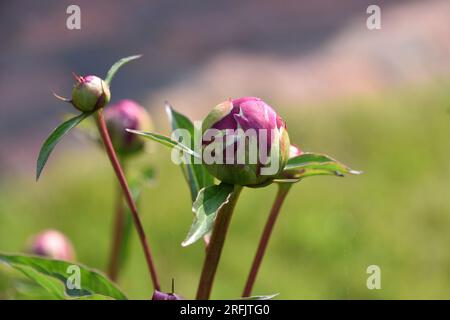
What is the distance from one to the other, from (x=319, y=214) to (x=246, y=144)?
170 centimetres

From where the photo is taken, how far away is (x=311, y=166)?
53 centimetres

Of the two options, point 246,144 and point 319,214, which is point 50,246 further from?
point 319,214

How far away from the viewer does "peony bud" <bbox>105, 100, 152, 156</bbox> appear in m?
0.85

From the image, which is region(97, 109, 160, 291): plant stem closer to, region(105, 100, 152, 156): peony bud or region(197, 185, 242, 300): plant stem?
region(197, 185, 242, 300): plant stem

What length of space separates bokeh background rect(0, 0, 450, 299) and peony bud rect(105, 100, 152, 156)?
350mm

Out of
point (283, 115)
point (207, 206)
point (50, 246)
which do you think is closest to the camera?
point (207, 206)

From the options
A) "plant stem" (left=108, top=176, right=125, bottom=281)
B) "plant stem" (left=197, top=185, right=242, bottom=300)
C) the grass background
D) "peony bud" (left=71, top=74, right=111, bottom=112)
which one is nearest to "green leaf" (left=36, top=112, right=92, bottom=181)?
"peony bud" (left=71, top=74, right=111, bottom=112)

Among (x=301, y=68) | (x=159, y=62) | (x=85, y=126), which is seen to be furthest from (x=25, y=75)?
(x=85, y=126)

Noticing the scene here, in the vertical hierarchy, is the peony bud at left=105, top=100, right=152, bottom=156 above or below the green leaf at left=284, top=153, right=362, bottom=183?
above

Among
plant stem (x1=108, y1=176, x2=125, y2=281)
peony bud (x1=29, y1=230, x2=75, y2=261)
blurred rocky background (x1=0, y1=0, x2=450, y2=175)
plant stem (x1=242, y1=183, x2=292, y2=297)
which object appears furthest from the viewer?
blurred rocky background (x1=0, y1=0, x2=450, y2=175)

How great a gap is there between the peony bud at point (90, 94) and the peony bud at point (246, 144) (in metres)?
0.08

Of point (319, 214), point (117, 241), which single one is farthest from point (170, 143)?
point (319, 214)

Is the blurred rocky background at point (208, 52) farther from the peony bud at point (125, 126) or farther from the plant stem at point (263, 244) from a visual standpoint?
the plant stem at point (263, 244)
